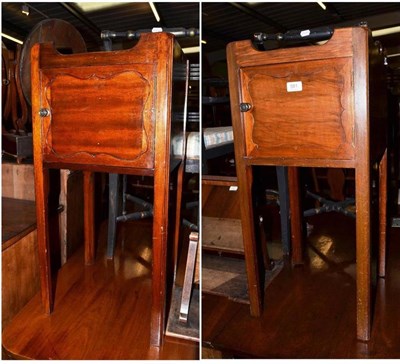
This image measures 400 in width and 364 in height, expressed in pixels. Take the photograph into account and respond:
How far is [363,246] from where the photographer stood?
949mm

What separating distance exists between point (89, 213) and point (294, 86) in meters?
0.90

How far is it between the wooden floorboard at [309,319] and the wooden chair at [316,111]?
0.07 m

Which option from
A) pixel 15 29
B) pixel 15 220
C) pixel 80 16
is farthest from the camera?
pixel 80 16

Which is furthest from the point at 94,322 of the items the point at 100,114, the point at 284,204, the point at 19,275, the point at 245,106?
the point at 284,204

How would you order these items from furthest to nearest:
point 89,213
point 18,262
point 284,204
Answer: point 284,204, point 89,213, point 18,262

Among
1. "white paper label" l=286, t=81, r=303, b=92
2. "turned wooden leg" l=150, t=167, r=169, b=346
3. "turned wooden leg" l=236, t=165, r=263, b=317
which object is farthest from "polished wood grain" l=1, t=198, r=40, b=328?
"white paper label" l=286, t=81, r=303, b=92

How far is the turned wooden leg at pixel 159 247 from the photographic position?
893 mm

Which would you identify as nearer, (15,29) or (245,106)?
(245,106)

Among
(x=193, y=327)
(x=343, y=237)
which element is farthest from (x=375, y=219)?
(x=193, y=327)

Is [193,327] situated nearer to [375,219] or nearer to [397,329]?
[397,329]

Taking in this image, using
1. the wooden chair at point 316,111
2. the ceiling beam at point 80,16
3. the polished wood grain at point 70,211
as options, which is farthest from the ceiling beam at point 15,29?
the wooden chair at point 316,111

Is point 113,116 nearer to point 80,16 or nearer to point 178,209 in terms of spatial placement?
point 178,209

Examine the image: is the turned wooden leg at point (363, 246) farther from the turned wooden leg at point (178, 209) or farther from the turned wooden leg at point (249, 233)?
the turned wooden leg at point (178, 209)

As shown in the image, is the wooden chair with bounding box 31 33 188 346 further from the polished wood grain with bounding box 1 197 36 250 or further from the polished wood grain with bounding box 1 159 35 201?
the polished wood grain with bounding box 1 159 35 201
